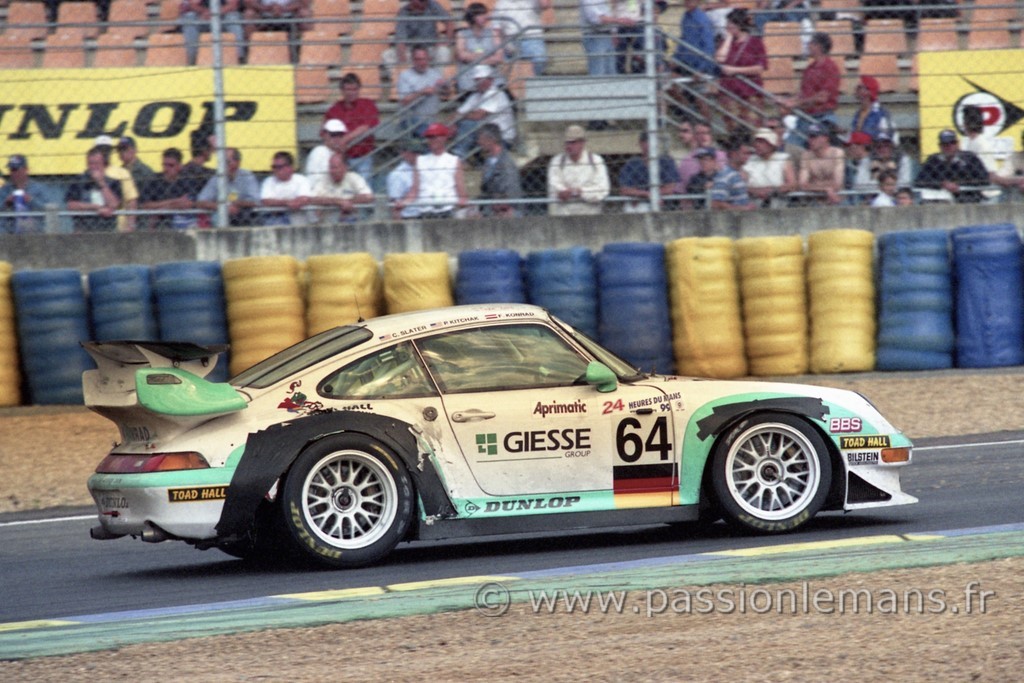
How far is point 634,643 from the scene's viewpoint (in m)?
4.93

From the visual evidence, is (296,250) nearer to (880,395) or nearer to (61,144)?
(61,144)

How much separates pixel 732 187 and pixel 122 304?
19.1ft

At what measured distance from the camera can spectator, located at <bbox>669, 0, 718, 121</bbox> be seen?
14.1 meters

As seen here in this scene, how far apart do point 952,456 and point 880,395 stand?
8.03ft

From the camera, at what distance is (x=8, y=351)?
40.4ft

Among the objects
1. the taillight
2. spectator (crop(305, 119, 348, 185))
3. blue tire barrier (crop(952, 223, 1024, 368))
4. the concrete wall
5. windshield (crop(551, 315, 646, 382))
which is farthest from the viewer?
spectator (crop(305, 119, 348, 185))

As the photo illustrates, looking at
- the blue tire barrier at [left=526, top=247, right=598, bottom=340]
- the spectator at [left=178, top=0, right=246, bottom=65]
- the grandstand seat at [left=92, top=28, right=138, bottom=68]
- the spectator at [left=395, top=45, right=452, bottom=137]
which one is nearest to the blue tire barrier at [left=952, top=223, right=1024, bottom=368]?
the blue tire barrier at [left=526, top=247, right=598, bottom=340]

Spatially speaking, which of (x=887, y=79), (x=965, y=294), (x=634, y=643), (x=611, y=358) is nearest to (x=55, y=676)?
(x=634, y=643)

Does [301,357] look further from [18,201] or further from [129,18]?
[129,18]

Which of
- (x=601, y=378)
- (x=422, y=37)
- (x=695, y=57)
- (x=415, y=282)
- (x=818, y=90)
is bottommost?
(x=601, y=378)

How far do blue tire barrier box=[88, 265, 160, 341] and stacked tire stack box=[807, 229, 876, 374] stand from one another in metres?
5.67

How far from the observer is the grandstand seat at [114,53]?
13883 mm

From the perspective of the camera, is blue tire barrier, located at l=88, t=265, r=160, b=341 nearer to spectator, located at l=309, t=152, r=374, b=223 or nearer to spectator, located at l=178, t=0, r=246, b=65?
spectator, located at l=309, t=152, r=374, b=223

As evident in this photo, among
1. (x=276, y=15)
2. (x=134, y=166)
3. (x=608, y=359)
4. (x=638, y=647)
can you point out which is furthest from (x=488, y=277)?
(x=638, y=647)
